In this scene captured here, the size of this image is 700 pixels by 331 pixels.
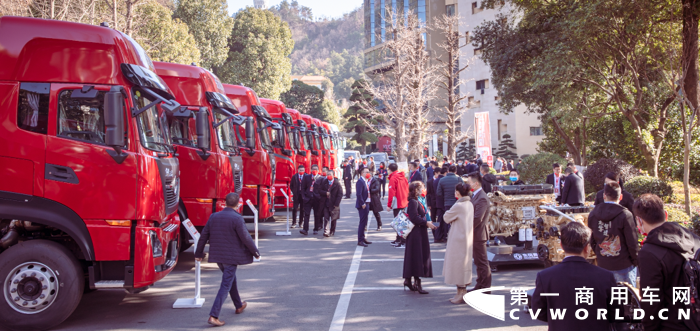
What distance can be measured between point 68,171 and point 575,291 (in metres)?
5.79

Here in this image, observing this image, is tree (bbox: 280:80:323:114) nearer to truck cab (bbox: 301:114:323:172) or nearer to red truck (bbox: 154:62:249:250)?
truck cab (bbox: 301:114:323:172)

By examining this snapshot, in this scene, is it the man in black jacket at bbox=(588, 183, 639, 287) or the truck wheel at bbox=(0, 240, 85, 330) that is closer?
the man in black jacket at bbox=(588, 183, 639, 287)

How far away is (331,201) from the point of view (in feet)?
44.5

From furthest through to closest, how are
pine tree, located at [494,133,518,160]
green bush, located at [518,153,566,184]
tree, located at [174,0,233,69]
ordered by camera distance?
pine tree, located at [494,133,518,160] → tree, located at [174,0,233,69] → green bush, located at [518,153,566,184]

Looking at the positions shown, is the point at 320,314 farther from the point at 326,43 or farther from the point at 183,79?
the point at 326,43

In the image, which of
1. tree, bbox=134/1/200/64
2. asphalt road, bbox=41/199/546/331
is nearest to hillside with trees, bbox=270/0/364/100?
tree, bbox=134/1/200/64

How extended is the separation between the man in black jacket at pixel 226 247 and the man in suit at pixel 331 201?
6.78 m

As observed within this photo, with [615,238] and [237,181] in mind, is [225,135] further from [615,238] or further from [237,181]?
[615,238]

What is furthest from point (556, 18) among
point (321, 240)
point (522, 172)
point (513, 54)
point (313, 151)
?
point (321, 240)

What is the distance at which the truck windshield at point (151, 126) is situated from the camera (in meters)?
6.95

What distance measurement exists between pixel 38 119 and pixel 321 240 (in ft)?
25.9

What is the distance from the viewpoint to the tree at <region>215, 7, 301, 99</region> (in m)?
44.0

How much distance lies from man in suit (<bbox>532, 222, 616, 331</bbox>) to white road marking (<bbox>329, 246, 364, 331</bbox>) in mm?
3301

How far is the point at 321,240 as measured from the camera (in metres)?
13.4
